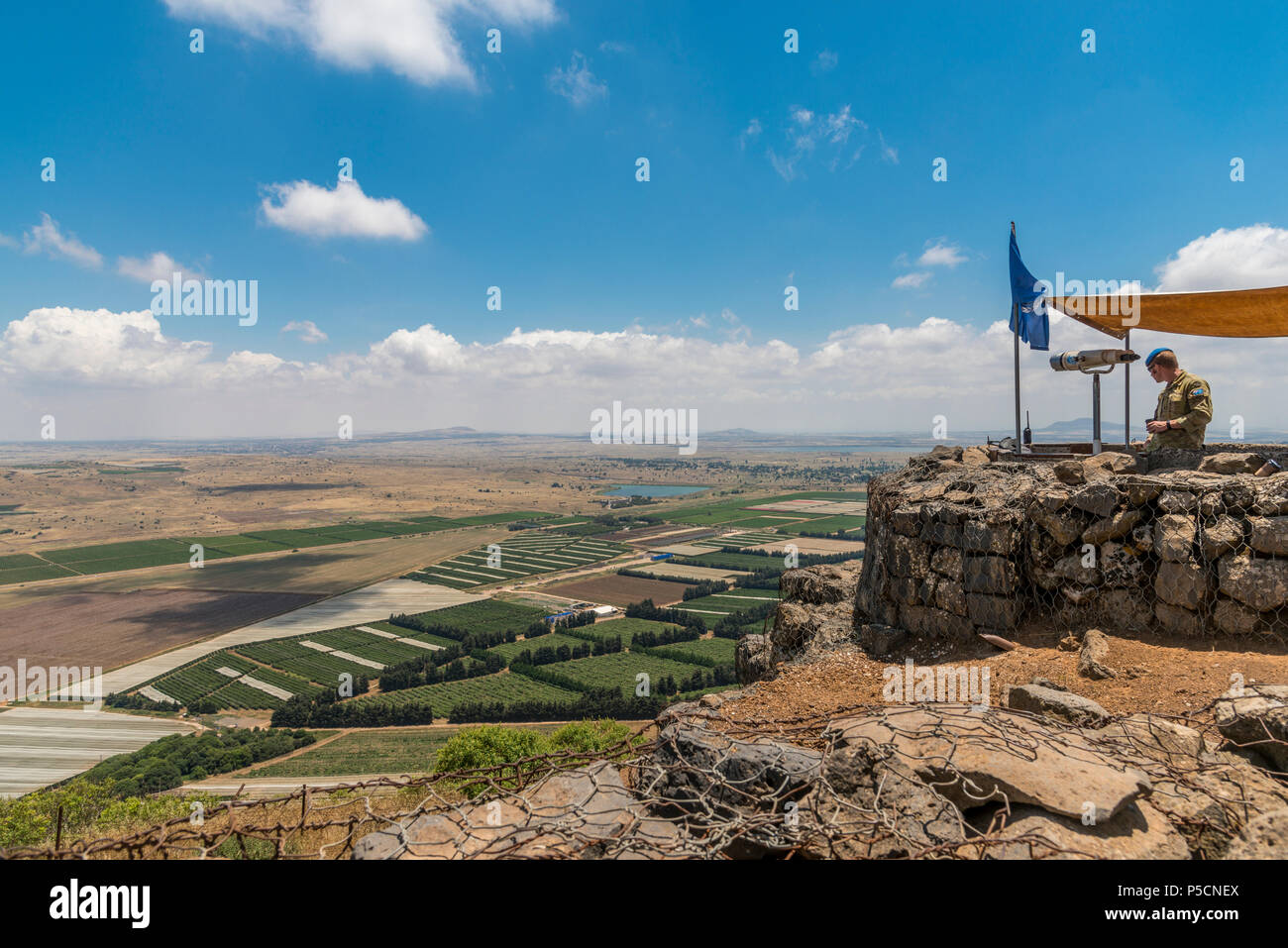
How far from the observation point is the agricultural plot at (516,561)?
10488 centimetres

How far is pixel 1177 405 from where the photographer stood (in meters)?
11.6

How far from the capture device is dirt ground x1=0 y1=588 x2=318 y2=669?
66500mm

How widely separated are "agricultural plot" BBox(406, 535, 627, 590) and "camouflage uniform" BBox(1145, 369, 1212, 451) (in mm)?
96726

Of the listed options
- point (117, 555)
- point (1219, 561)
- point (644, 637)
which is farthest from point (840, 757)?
point (117, 555)

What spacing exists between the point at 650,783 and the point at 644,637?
221 ft

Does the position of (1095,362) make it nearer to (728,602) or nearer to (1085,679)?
(1085,679)

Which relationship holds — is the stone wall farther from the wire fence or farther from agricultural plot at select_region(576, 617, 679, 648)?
agricultural plot at select_region(576, 617, 679, 648)

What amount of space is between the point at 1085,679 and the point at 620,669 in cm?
5800

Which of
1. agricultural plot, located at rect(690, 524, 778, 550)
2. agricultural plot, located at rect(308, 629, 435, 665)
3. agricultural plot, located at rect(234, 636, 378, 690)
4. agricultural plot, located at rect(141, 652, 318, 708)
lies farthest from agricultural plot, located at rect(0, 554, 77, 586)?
agricultural plot, located at rect(690, 524, 778, 550)

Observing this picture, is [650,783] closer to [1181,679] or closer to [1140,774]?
[1140,774]

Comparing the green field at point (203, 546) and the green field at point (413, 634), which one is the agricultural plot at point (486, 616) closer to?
the green field at point (413, 634)

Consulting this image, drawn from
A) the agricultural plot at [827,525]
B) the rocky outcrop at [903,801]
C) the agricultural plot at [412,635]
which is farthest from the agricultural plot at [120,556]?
the rocky outcrop at [903,801]

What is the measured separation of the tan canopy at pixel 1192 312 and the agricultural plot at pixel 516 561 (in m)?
95.1

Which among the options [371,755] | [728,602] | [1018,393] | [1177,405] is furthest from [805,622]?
[728,602]
